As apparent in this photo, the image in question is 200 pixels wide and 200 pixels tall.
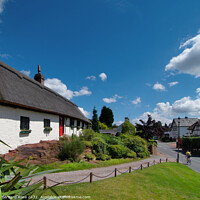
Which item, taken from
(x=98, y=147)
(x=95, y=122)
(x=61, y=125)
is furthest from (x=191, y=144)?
(x=61, y=125)

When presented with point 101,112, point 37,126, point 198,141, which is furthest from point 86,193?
→ point 101,112

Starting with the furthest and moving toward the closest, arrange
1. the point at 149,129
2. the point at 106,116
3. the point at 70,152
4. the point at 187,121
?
the point at 106,116 < the point at 187,121 < the point at 149,129 < the point at 70,152

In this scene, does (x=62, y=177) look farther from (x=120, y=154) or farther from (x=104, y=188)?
(x=120, y=154)

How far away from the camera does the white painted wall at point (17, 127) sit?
9.55 m

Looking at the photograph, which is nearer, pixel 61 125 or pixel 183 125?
pixel 61 125

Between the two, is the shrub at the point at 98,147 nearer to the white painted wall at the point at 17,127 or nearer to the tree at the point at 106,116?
the white painted wall at the point at 17,127

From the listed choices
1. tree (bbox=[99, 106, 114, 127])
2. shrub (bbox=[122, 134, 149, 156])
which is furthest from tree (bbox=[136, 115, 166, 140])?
tree (bbox=[99, 106, 114, 127])

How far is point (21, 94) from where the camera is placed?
1121cm

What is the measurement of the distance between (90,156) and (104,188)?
5.26 m

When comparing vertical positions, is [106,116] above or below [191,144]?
above

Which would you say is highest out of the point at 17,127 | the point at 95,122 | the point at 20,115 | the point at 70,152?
the point at 20,115

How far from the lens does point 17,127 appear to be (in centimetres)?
1048

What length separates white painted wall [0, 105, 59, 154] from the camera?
955 centimetres

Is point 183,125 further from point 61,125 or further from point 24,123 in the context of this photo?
point 24,123
